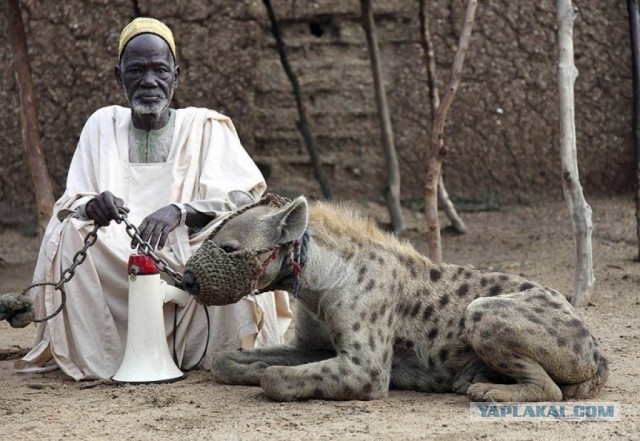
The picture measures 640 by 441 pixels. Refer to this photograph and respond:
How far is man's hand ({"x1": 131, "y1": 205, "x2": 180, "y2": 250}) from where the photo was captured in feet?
14.9

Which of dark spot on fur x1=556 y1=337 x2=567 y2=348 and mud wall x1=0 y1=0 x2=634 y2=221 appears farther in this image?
mud wall x1=0 y1=0 x2=634 y2=221

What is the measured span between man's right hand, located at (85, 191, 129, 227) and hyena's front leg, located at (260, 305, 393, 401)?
3.27 feet

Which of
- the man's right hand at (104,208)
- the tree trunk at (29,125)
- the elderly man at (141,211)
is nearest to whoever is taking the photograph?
the man's right hand at (104,208)

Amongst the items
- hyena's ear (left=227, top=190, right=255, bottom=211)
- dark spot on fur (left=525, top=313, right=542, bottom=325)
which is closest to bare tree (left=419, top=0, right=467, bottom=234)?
hyena's ear (left=227, top=190, right=255, bottom=211)

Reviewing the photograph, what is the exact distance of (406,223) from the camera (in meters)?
8.99

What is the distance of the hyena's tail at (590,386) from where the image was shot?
13.5 ft

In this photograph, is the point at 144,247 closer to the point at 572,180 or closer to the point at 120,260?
the point at 120,260

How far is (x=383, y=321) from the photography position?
14.0 ft

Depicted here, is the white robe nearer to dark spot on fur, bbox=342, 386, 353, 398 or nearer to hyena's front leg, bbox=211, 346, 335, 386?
hyena's front leg, bbox=211, 346, 335, 386

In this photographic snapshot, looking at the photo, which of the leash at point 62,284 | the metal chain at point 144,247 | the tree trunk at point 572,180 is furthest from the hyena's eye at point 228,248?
the tree trunk at point 572,180

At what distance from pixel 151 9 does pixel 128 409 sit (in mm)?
5343

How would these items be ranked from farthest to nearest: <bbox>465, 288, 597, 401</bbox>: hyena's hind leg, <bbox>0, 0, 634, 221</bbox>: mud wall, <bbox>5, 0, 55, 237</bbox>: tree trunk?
<bbox>0, 0, 634, 221</bbox>: mud wall < <bbox>5, 0, 55, 237</bbox>: tree trunk < <bbox>465, 288, 597, 401</bbox>: hyena's hind leg

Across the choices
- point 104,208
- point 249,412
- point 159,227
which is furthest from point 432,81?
point 249,412

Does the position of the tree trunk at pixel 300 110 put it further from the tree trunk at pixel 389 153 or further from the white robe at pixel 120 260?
the white robe at pixel 120 260
